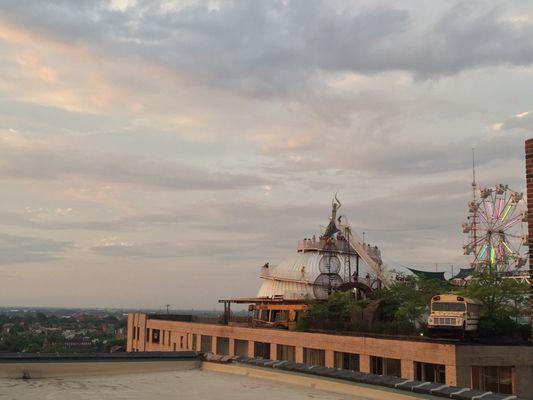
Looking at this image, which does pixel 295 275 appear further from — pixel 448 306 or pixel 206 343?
pixel 448 306

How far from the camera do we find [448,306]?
153 feet

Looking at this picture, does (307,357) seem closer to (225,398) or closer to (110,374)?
(110,374)

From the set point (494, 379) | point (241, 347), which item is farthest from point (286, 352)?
point (494, 379)

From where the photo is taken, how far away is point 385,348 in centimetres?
4888

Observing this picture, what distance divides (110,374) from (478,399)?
1594 centimetres

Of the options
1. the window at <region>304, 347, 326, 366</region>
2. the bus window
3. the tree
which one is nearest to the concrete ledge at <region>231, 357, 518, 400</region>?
the bus window

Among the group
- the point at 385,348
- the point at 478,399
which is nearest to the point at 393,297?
the point at 385,348

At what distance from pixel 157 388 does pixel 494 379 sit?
98.2 ft

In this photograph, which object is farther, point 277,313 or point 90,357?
point 277,313

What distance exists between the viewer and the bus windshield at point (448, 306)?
46.2 metres

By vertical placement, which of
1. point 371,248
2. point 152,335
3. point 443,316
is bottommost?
point 152,335

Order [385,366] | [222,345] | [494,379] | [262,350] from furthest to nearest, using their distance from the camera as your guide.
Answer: [222,345]
[262,350]
[385,366]
[494,379]

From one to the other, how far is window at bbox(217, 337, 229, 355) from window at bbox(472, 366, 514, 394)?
129 ft

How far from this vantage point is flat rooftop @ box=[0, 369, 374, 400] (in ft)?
67.6
